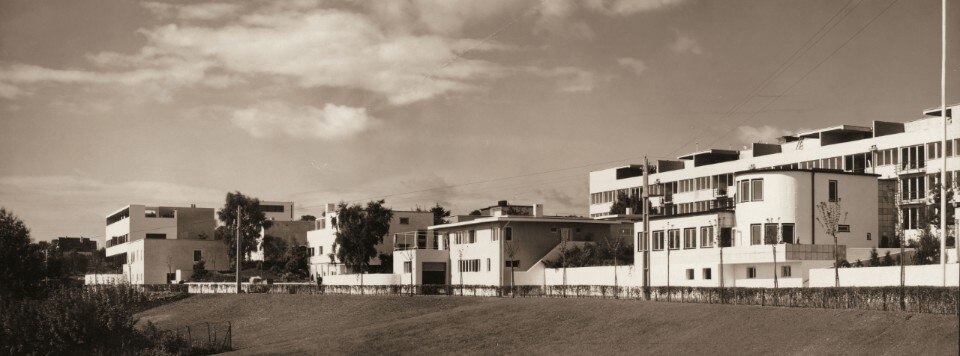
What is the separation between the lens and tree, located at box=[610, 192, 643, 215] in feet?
397

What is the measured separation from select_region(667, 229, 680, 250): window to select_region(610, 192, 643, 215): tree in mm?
43885

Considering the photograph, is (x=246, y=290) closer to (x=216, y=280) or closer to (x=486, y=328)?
(x=216, y=280)

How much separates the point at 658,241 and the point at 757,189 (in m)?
10.5

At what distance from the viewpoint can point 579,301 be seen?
6066cm

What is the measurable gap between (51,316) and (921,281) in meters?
48.3

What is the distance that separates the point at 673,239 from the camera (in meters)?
75.3

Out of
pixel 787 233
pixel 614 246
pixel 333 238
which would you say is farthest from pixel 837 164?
pixel 333 238

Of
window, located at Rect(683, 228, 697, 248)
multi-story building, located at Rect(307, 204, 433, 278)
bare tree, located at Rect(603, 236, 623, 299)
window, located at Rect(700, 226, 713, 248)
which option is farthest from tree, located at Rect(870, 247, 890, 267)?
multi-story building, located at Rect(307, 204, 433, 278)

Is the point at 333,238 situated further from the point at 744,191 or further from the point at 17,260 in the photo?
the point at 744,191

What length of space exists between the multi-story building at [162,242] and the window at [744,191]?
86979 millimetres

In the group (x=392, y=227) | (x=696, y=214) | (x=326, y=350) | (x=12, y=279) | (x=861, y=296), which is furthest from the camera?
(x=392, y=227)

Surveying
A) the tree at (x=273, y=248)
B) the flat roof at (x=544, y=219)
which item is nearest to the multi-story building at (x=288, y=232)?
the tree at (x=273, y=248)

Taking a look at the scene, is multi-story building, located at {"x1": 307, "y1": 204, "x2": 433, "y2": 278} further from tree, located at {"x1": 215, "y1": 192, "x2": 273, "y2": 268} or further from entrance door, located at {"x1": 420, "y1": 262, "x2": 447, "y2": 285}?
entrance door, located at {"x1": 420, "y1": 262, "x2": 447, "y2": 285}

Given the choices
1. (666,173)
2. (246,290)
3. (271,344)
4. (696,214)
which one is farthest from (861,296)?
(666,173)
